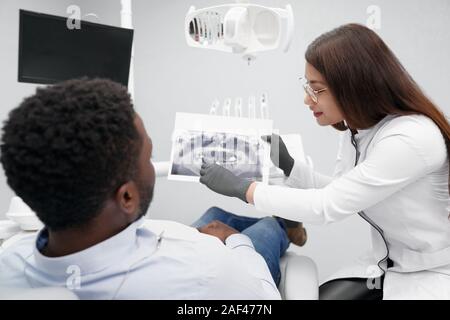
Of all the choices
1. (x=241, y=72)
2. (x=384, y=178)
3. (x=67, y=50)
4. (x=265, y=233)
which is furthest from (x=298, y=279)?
(x=241, y=72)

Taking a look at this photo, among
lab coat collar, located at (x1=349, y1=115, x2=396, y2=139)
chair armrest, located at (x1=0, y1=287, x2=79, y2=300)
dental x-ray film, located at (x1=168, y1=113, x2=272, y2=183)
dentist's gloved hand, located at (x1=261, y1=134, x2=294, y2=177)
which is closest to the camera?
chair armrest, located at (x1=0, y1=287, x2=79, y2=300)

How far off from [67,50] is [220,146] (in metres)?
0.59

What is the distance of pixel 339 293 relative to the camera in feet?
3.48

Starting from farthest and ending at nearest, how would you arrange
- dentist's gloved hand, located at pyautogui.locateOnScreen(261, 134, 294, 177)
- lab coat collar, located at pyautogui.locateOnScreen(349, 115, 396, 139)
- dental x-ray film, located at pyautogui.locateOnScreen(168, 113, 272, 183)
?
1. dentist's gloved hand, located at pyautogui.locateOnScreen(261, 134, 294, 177)
2. dental x-ray film, located at pyautogui.locateOnScreen(168, 113, 272, 183)
3. lab coat collar, located at pyautogui.locateOnScreen(349, 115, 396, 139)

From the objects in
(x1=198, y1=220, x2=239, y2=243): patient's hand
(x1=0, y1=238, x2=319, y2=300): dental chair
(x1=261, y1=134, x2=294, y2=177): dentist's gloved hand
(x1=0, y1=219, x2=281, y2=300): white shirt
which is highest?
(x1=261, y1=134, x2=294, y2=177): dentist's gloved hand

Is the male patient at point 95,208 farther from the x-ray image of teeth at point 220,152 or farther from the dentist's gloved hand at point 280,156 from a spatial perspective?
the dentist's gloved hand at point 280,156

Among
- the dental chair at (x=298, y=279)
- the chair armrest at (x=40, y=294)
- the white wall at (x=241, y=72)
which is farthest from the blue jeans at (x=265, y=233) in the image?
the white wall at (x=241, y=72)

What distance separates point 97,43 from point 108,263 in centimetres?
94

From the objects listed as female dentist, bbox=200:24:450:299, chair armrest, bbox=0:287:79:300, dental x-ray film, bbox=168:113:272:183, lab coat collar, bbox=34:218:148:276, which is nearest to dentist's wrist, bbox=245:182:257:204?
female dentist, bbox=200:24:450:299

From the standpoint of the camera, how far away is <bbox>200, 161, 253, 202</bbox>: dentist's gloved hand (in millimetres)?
1069

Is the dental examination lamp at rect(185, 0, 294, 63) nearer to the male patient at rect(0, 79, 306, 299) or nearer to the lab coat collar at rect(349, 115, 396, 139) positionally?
the lab coat collar at rect(349, 115, 396, 139)

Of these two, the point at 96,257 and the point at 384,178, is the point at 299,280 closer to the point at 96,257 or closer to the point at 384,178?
the point at 384,178

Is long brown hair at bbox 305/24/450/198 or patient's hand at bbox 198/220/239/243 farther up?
long brown hair at bbox 305/24/450/198
